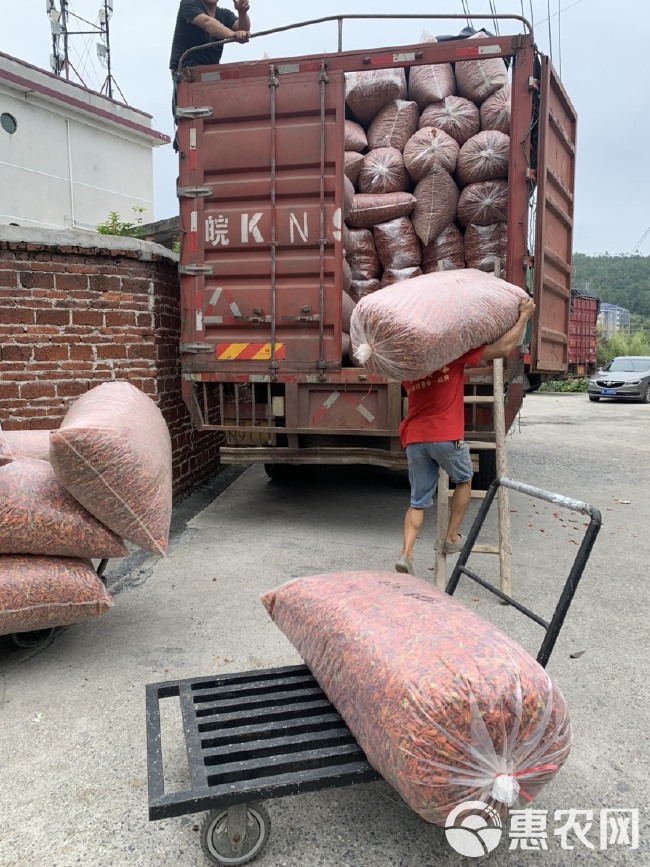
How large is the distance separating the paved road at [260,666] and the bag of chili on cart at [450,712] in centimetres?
35

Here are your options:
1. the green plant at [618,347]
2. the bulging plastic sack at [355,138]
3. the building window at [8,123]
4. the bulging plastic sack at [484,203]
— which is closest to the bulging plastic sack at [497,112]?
the bulging plastic sack at [484,203]

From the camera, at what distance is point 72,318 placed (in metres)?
4.75

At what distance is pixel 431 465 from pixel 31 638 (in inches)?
86.7

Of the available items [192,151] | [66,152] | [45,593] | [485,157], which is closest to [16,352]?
[192,151]

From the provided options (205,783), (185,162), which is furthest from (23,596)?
(185,162)

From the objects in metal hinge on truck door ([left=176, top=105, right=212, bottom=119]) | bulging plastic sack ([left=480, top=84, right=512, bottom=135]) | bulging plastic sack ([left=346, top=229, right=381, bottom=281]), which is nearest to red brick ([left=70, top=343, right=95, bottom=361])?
metal hinge on truck door ([left=176, top=105, right=212, bottom=119])

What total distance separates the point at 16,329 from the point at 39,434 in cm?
150

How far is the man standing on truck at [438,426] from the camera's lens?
3.39 meters

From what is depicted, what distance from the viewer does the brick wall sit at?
455 cm

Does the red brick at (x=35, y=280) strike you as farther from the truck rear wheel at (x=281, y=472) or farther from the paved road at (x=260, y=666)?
the truck rear wheel at (x=281, y=472)

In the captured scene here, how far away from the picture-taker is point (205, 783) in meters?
1.67

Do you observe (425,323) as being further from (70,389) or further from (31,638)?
(70,389)

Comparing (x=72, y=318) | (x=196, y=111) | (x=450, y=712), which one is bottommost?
(x=450, y=712)

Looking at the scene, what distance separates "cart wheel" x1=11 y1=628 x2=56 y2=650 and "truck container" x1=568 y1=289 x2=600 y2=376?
973 inches
